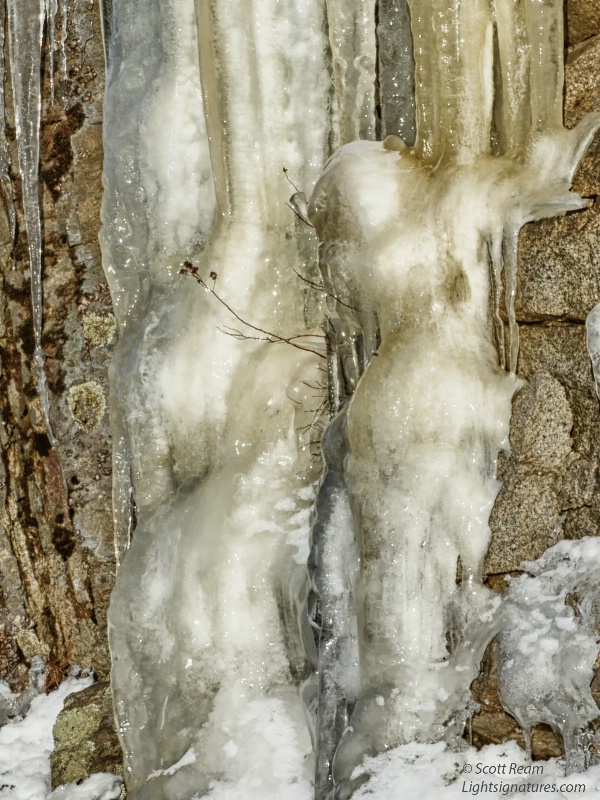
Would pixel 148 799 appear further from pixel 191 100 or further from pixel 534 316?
pixel 191 100

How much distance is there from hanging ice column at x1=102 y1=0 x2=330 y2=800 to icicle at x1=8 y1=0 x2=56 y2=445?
453 millimetres

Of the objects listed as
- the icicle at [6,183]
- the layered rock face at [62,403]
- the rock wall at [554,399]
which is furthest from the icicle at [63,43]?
the rock wall at [554,399]

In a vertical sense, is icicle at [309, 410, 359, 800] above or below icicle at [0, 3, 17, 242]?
below

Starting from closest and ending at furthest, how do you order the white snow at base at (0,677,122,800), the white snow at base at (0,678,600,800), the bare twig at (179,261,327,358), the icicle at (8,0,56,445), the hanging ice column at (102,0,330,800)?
the white snow at base at (0,678,600,800), the hanging ice column at (102,0,330,800), the bare twig at (179,261,327,358), the white snow at base at (0,677,122,800), the icicle at (8,0,56,445)

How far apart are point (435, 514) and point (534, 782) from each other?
0.77 meters

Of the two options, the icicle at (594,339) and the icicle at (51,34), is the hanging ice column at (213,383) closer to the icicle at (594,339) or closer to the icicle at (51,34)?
the icicle at (51,34)

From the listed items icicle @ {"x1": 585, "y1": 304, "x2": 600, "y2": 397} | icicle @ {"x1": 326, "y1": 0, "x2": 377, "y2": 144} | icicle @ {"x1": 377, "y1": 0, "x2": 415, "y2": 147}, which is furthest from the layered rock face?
icicle @ {"x1": 585, "y1": 304, "x2": 600, "y2": 397}

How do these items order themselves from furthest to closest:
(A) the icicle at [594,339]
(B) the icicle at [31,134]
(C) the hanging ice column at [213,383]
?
(B) the icicle at [31,134], (C) the hanging ice column at [213,383], (A) the icicle at [594,339]

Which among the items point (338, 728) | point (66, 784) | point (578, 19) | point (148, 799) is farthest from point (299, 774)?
point (578, 19)

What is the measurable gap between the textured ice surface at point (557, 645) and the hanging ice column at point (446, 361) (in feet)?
0.34

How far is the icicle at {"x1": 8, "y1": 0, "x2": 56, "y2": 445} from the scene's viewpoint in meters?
3.94

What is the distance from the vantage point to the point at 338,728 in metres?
2.96

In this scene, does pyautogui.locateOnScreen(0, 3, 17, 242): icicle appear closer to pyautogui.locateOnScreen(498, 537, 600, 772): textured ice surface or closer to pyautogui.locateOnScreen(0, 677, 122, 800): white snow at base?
pyautogui.locateOnScreen(0, 677, 122, 800): white snow at base

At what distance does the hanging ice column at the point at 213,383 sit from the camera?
10.7 feet
